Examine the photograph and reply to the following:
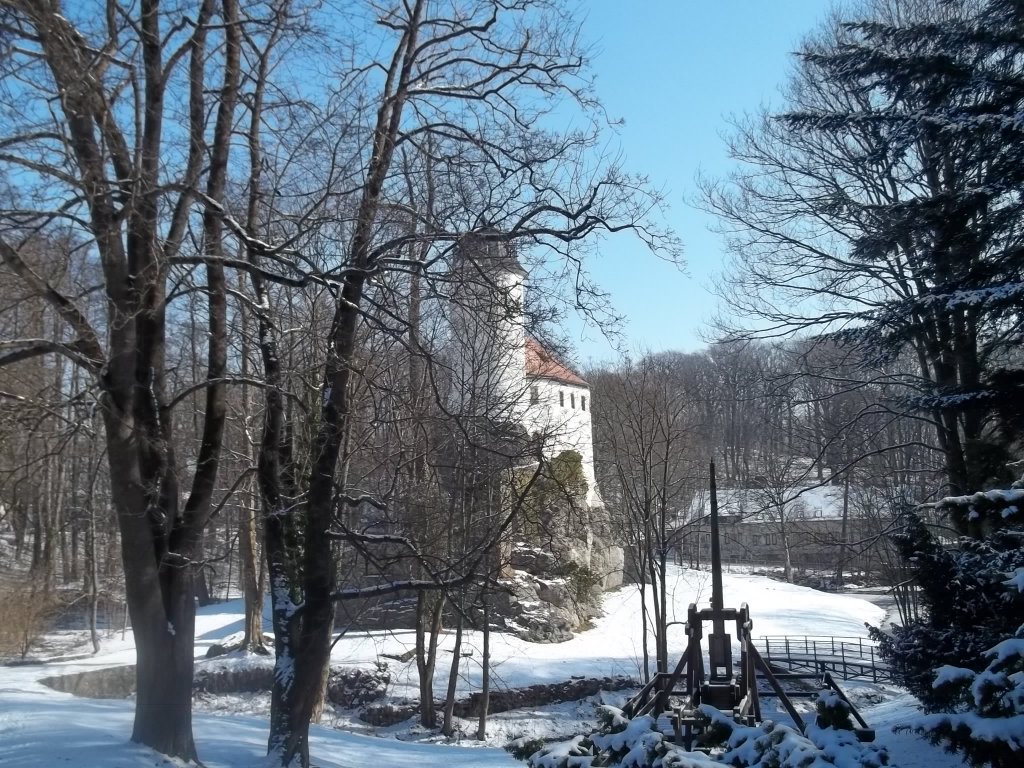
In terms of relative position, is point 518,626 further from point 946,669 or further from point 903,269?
point 946,669

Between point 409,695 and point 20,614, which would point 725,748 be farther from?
point 20,614

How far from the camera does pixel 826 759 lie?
4.66m

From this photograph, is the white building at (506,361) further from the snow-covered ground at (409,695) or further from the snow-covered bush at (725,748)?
the snow-covered ground at (409,695)

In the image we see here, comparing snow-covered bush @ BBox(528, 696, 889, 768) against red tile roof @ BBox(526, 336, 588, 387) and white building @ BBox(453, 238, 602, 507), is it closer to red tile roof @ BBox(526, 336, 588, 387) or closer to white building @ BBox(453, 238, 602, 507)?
white building @ BBox(453, 238, 602, 507)

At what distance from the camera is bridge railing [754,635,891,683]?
24.9 m

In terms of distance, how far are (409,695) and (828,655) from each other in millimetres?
13126

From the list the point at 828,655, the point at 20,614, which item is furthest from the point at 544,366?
the point at 828,655

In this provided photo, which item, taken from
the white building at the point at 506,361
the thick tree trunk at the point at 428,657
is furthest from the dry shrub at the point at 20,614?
the white building at the point at 506,361

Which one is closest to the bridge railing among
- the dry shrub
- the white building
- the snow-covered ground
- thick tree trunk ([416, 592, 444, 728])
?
the snow-covered ground

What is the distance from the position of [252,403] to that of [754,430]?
152 feet

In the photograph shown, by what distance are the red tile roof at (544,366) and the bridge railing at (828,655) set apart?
375 inches

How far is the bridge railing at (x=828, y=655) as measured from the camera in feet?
81.6

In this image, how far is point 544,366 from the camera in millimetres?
19531

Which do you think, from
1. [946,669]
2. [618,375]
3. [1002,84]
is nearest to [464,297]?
[946,669]
